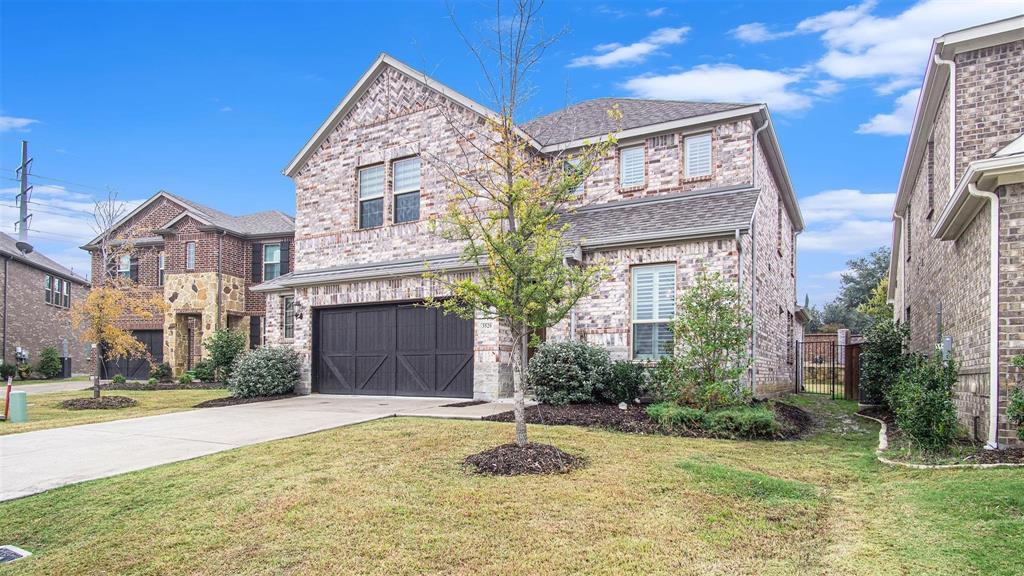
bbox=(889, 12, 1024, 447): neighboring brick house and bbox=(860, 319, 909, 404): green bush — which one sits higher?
bbox=(889, 12, 1024, 447): neighboring brick house

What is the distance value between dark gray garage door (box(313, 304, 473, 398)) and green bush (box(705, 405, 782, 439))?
6.51 m

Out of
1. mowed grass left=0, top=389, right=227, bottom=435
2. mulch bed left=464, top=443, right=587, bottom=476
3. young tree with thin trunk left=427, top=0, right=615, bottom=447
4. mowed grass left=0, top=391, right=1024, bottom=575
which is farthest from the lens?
mowed grass left=0, top=389, right=227, bottom=435

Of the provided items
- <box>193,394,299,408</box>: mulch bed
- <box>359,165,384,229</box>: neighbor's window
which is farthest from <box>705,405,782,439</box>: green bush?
<box>193,394,299,408</box>: mulch bed

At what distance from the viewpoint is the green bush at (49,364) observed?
30.9 metres

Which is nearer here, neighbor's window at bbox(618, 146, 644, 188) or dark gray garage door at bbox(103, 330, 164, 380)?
neighbor's window at bbox(618, 146, 644, 188)

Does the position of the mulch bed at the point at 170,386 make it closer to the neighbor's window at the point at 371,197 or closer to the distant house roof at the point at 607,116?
the neighbor's window at the point at 371,197

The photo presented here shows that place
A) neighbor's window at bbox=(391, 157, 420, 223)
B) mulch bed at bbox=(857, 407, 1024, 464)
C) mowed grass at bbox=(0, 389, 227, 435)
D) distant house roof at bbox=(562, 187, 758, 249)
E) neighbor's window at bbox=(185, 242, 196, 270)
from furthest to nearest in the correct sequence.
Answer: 1. neighbor's window at bbox=(185, 242, 196, 270)
2. neighbor's window at bbox=(391, 157, 420, 223)
3. distant house roof at bbox=(562, 187, 758, 249)
4. mowed grass at bbox=(0, 389, 227, 435)
5. mulch bed at bbox=(857, 407, 1024, 464)

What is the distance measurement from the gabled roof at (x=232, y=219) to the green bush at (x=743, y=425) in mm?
20698

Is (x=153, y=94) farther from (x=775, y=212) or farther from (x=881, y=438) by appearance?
(x=881, y=438)

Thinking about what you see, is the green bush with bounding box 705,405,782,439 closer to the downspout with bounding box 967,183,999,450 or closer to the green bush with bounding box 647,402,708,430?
the green bush with bounding box 647,402,708,430

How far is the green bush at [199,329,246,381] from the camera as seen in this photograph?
73.3ft

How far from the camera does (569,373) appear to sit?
11.3m

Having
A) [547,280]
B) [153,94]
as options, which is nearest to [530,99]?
[547,280]

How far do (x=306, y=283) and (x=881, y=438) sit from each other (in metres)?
13.5
